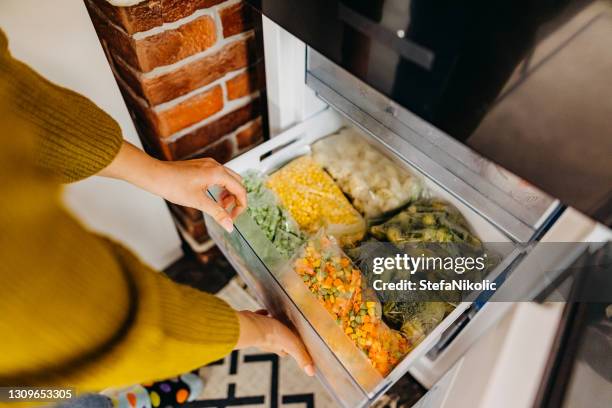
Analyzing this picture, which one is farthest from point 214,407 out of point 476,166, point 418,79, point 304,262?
point 418,79

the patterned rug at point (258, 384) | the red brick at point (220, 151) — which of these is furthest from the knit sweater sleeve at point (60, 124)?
the patterned rug at point (258, 384)

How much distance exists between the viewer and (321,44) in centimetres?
54

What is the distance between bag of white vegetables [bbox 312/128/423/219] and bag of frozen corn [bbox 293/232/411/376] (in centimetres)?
17

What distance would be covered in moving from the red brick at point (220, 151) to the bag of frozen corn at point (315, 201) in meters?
0.22

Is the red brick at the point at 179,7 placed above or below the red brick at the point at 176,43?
above

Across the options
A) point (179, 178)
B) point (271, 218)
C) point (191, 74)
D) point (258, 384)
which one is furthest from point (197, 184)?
point (258, 384)

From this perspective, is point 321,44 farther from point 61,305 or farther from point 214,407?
point 214,407

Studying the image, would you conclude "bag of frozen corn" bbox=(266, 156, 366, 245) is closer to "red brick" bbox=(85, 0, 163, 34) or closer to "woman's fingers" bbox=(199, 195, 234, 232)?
"woman's fingers" bbox=(199, 195, 234, 232)

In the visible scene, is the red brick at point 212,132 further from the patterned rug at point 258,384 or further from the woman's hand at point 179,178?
the patterned rug at point 258,384

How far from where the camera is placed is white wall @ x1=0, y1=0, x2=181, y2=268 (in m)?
0.68

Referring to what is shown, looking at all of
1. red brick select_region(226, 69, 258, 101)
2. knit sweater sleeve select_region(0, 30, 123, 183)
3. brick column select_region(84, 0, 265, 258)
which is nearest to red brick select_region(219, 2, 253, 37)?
brick column select_region(84, 0, 265, 258)

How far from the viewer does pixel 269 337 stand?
735 mm

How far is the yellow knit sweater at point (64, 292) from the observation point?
344 mm

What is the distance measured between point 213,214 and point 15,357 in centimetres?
40
